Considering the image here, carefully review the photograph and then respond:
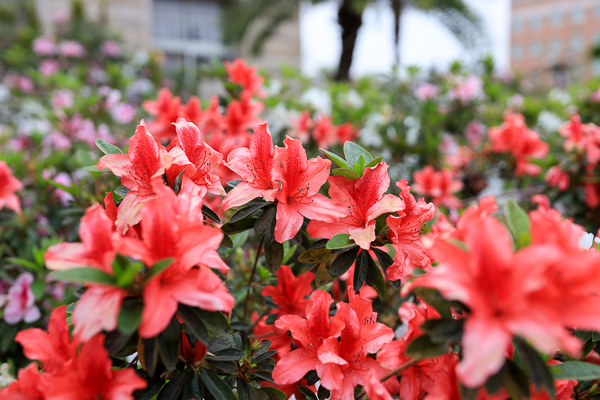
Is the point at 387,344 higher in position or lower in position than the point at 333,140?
lower

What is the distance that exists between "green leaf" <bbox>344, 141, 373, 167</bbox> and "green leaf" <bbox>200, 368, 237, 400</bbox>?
1.70 ft

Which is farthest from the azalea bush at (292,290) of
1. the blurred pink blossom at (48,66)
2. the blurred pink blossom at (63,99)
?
the blurred pink blossom at (48,66)

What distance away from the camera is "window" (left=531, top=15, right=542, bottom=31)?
4094 cm

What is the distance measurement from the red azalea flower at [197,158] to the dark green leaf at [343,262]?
0.29 meters

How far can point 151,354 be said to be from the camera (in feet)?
1.93

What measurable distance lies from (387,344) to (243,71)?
165cm

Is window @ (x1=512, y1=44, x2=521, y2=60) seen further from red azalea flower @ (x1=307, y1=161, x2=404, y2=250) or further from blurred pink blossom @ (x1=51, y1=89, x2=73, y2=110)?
red azalea flower @ (x1=307, y1=161, x2=404, y2=250)

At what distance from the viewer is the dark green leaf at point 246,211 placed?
0.81 metres

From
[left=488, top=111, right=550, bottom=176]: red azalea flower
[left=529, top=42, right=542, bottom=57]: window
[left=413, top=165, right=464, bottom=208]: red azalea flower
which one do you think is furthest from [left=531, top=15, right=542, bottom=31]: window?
[left=413, top=165, right=464, bottom=208]: red azalea flower

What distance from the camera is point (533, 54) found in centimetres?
4178

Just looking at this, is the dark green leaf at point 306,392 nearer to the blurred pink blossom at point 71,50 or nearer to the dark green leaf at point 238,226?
the dark green leaf at point 238,226

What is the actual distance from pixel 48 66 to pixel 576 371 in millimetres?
5914

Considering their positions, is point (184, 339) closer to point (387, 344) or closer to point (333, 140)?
point (387, 344)

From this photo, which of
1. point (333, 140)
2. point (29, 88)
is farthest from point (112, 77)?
point (333, 140)
